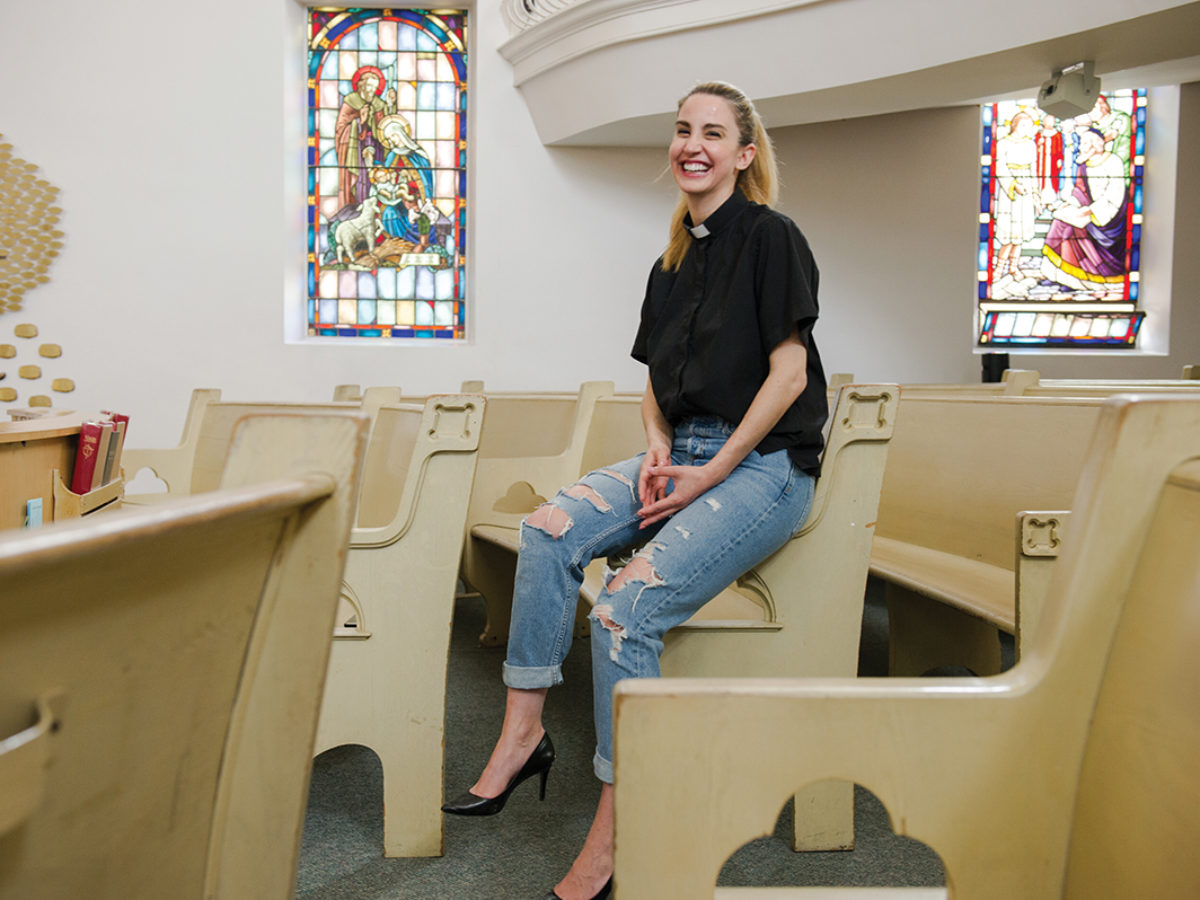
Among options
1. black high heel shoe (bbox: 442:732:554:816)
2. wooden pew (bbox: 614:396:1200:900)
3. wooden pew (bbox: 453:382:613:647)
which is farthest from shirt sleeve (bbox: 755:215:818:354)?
Result: wooden pew (bbox: 453:382:613:647)

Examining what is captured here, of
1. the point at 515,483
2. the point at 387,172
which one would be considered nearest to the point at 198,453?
the point at 515,483

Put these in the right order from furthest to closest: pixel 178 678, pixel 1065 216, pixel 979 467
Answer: pixel 1065 216, pixel 979 467, pixel 178 678

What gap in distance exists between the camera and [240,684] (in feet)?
2.07

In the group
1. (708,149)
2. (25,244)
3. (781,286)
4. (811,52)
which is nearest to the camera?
(781,286)

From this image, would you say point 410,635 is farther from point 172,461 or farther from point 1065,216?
point 1065,216

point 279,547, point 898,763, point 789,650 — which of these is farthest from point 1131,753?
point 789,650

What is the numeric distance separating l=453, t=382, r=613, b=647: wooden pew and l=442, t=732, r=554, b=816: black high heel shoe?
1.38 meters

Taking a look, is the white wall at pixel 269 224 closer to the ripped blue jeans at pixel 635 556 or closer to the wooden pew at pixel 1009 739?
the ripped blue jeans at pixel 635 556

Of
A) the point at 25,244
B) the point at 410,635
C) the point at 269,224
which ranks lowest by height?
the point at 410,635

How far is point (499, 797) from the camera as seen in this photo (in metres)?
1.78

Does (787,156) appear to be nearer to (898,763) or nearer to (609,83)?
(609,83)

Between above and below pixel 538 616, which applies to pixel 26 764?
above

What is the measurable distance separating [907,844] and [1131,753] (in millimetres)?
1384

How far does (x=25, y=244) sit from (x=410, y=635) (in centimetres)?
613
